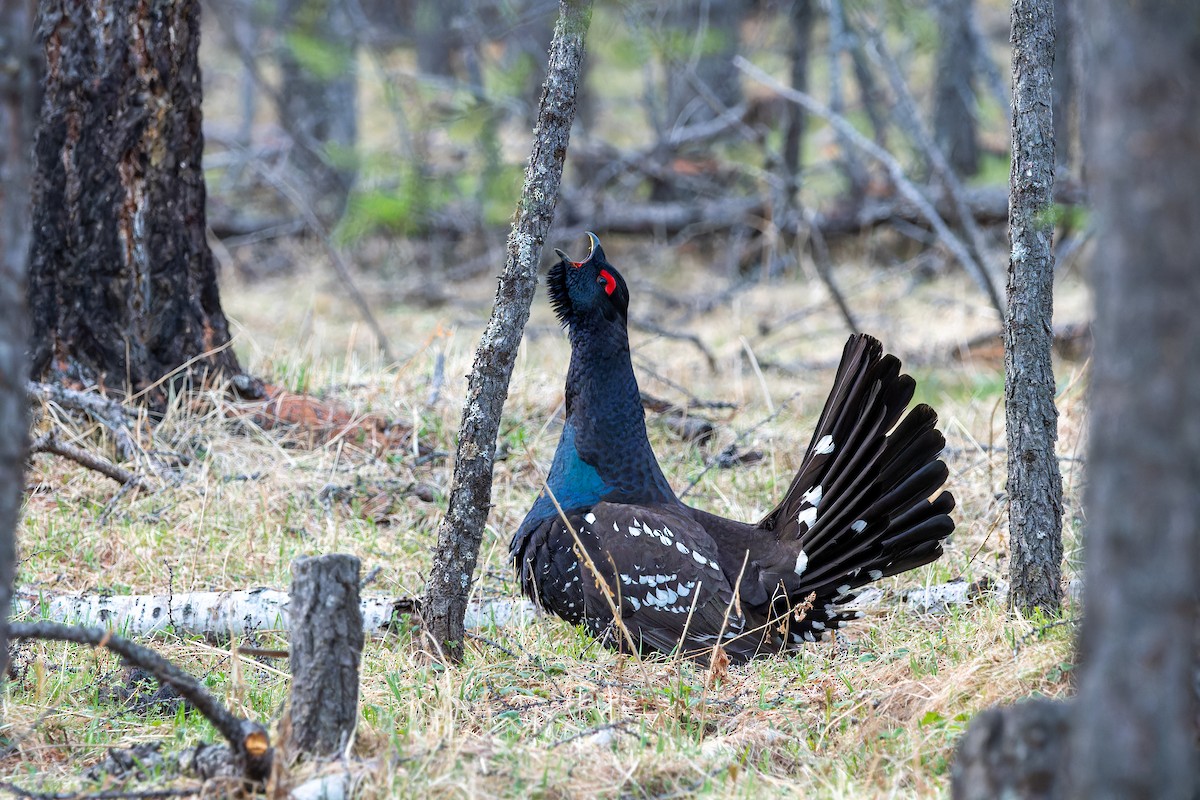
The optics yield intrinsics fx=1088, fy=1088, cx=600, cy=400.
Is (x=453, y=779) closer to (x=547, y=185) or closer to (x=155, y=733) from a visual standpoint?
(x=155, y=733)

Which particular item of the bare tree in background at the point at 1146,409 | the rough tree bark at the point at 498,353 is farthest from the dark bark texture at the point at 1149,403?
the rough tree bark at the point at 498,353

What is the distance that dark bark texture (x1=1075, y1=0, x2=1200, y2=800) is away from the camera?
1.53 meters

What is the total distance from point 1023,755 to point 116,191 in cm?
448

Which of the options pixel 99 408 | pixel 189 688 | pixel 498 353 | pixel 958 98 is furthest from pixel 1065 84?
pixel 189 688

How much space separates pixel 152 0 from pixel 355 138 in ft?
31.5

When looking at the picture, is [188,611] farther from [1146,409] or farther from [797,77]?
[797,77]

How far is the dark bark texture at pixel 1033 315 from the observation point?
3.24 metres

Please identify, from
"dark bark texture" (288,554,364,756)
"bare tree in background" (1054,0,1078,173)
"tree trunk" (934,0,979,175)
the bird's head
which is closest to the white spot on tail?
the bird's head

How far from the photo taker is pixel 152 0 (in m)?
4.87

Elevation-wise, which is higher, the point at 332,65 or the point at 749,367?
the point at 332,65

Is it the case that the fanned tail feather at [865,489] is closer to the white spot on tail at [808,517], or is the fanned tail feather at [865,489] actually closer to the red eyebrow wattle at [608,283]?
the white spot on tail at [808,517]

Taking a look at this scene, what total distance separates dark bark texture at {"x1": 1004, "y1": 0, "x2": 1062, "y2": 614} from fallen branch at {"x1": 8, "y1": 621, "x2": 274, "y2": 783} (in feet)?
7.50

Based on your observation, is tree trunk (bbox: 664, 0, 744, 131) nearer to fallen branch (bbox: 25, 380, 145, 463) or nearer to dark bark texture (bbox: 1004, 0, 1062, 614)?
fallen branch (bbox: 25, 380, 145, 463)

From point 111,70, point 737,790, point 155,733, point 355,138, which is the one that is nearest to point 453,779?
point 737,790
